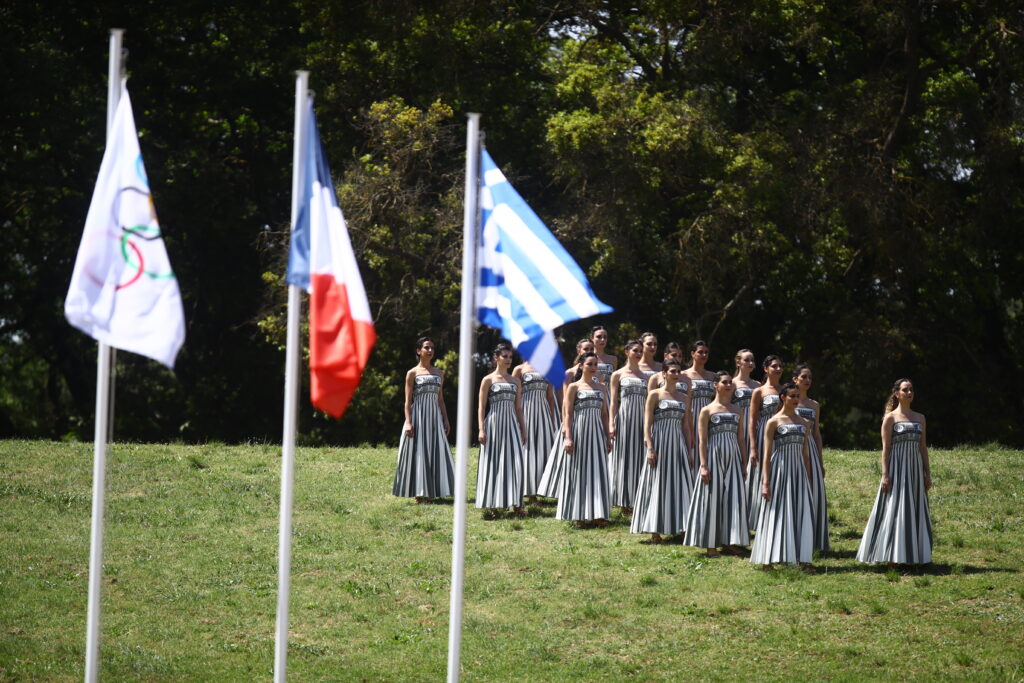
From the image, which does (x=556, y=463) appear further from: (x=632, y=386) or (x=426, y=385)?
(x=426, y=385)

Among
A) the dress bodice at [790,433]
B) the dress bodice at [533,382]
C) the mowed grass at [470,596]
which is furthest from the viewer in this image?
the dress bodice at [533,382]

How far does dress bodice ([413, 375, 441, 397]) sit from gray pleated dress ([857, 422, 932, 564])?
6217 mm

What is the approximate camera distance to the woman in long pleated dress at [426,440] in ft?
60.7

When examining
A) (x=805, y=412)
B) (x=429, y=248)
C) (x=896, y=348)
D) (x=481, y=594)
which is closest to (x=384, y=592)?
(x=481, y=594)

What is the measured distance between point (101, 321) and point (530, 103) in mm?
22960

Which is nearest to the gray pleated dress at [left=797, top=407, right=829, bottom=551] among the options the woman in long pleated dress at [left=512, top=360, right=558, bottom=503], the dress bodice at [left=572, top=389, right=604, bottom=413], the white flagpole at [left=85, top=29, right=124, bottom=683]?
the dress bodice at [left=572, top=389, right=604, bottom=413]

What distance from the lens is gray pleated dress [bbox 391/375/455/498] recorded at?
18516mm

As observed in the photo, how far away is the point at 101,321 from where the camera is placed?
32.1 ft

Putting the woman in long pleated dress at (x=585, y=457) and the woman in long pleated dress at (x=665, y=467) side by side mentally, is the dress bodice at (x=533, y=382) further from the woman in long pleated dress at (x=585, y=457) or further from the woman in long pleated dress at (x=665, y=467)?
the woman in long pleated dress at (x=665, y=467)

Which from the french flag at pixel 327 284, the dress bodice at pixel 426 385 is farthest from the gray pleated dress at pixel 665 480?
the french flag at pixel 327 284

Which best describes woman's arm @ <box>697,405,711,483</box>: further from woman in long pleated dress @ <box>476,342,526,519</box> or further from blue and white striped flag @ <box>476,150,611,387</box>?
blue and white striped flag @ <box>476,150,611,387</box>

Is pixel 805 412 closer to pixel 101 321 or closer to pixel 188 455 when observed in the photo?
pixel 101 321

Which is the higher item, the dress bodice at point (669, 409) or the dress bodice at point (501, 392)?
the dress bodice at point (501, 392)

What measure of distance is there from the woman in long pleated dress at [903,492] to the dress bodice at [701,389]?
2935mm
